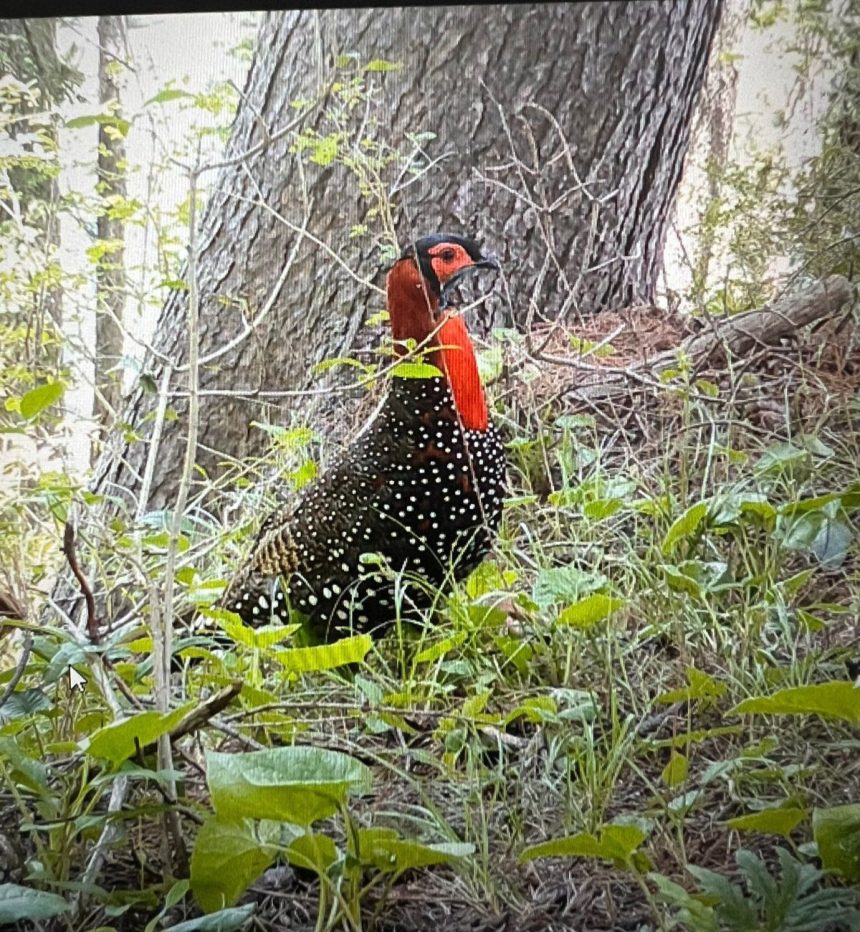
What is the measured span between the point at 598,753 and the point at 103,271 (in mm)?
668

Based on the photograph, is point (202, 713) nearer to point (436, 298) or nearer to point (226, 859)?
point (226, 859)

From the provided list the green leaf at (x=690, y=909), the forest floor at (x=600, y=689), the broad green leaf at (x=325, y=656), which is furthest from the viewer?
the broad green leaf at (x=325, y=656)

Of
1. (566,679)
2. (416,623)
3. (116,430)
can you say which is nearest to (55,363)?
(116,430)

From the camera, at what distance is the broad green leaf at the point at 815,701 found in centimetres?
85

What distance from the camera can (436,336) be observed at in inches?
41.5

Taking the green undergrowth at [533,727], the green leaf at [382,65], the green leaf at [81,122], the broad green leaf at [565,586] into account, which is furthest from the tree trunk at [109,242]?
the broad green leaf at [565,586]

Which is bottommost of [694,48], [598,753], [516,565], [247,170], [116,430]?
[598,753]

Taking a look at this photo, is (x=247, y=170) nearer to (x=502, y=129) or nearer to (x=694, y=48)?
(x=502, y=129)

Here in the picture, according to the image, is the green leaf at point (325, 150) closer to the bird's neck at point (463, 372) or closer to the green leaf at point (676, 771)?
the bird's neck at point (463, 372)

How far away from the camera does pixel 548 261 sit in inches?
41.4

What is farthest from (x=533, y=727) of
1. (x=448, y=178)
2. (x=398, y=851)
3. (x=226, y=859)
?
(x=448, y=178)

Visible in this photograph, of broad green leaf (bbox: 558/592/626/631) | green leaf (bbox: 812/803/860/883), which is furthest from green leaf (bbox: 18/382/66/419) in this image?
green leaf (bbox: 812/803/860/883)

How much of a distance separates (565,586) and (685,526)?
0.42ft

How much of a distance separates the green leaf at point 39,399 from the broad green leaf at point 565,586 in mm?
495
